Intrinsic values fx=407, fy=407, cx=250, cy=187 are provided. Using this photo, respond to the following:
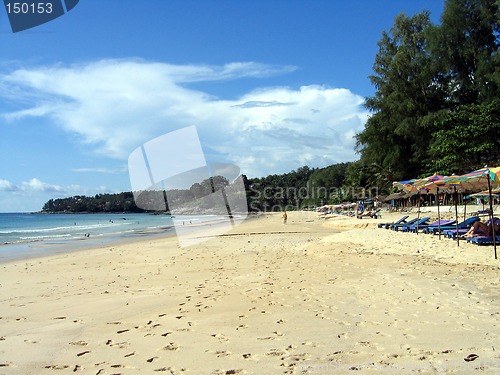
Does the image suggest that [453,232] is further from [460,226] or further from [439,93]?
[439,93]

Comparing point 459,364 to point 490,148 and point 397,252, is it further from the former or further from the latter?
point 490,148

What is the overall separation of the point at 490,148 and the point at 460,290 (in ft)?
83.3

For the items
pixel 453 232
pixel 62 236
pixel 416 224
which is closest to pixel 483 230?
pixel 453 232

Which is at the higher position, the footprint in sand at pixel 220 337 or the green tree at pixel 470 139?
the green tree at pixel 470 139

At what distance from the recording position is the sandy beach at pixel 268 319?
150 inches

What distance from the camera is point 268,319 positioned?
5242 millimetres

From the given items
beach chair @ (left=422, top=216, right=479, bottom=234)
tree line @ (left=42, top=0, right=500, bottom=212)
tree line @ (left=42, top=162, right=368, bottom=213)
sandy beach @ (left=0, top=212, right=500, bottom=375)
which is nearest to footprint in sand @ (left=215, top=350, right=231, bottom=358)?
sandy beach @ (left=0, top=212, right=500, bottom=375)

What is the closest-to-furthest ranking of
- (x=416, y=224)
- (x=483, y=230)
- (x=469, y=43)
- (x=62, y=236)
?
(x=483, y=230), (x=416, y=224), (x=469, y=43), (x=62, y=236)

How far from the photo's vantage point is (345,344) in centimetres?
416

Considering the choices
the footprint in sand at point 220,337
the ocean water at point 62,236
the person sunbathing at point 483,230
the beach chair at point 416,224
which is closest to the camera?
the footprint in sand at point 220,337

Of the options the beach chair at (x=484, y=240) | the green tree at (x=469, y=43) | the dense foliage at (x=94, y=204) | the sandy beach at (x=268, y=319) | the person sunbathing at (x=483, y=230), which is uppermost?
the green tree at (x=469, y=43)

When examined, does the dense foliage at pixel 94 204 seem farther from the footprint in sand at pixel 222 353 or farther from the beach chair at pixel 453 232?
the footprint in sand at pixel 222 353

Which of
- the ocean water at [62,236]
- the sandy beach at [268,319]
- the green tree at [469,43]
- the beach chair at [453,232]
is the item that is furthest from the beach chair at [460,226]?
the green tree at [469,43]

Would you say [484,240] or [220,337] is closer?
[220,337]
